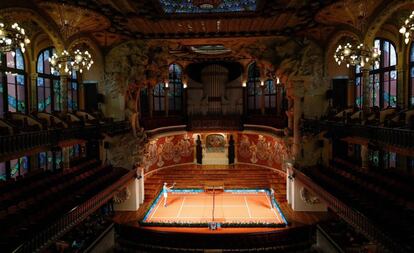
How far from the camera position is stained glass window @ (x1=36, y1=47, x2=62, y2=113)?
16.6 meters

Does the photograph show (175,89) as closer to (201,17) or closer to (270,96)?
(270,96)

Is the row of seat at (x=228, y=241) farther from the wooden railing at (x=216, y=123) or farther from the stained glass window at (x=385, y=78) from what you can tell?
the wooden railing at (x=216, y=123)

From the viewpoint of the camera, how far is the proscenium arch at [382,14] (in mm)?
11062

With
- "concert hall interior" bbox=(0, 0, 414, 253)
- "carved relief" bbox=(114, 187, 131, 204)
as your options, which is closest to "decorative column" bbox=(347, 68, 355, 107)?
"concert hall interior" bbox=(0, 0, 414, 253)

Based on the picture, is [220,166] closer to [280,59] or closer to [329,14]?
[280,59]

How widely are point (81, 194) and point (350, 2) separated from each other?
39.3 feet

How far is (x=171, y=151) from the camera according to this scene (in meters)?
27.2

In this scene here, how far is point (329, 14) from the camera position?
13633mm

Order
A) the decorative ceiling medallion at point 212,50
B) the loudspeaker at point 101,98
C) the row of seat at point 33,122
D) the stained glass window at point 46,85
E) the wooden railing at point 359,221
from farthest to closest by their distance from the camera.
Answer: the decorative ceiling medallion at point 212,50, the loudspeaker at point 101,98, the stained glass window at point 46,85, the row of seat at point 33,122, the wooden railing at point 359,221

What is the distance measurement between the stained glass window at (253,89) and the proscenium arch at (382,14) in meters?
14.5

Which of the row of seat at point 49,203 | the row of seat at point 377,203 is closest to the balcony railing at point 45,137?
the row of seat at point 49,203

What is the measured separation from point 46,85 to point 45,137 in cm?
753

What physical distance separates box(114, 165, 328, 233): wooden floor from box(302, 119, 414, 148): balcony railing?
535cm

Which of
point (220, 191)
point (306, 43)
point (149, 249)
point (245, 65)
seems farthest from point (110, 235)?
point (245, 65)
